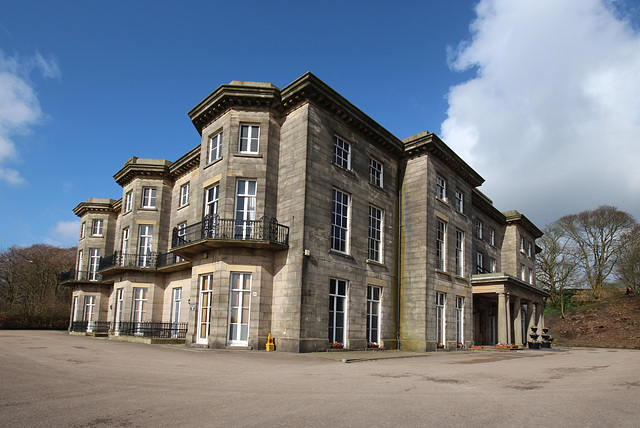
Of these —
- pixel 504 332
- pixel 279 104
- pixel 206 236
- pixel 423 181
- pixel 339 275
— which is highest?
pixel 279 104

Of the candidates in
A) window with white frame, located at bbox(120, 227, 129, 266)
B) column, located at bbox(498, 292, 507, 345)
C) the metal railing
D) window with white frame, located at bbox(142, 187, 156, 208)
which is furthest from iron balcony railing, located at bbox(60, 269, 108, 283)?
column, located at bbox(498, 292, 507, 345)

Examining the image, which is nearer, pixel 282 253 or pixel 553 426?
pixel 553 426

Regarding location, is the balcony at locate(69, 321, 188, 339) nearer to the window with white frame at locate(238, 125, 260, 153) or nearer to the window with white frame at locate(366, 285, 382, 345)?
the window with white frame at locate(366, 285, 382, 345)

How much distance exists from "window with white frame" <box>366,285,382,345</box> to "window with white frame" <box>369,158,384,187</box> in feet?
17.3

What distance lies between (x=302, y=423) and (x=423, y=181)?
1858cm

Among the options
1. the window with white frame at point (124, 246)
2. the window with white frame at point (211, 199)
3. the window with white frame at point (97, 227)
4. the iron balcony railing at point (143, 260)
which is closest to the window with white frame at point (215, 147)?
the window with white frame at point (211, 199)

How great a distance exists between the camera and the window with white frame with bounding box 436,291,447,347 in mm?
22766

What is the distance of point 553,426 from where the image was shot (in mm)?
5805

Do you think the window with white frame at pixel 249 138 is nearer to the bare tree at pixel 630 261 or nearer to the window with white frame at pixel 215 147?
the window with white frame at pixel 215 147

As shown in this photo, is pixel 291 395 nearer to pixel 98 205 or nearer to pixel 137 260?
pixel 137 260

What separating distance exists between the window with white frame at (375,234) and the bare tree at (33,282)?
34855mm

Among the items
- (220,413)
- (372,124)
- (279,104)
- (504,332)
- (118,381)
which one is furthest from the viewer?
(504,332)

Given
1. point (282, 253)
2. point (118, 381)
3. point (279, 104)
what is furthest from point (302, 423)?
point (279, 104)

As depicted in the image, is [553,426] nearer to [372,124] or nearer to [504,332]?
[372,124]
